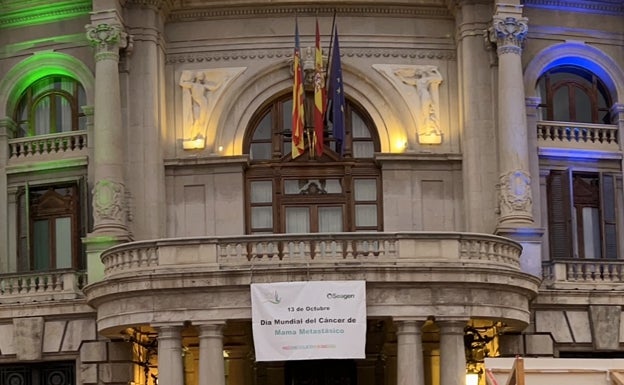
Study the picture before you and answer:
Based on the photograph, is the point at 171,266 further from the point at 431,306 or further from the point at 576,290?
the point at 576,290

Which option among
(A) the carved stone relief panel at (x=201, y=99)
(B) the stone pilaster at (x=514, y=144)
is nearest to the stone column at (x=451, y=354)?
(B) the stone pilaster at (x=514, y=144)

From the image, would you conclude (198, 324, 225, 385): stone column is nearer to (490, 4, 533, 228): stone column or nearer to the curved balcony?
the curved balcony

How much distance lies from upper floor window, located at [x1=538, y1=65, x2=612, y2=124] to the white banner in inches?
481

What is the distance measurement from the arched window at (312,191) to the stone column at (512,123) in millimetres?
3919

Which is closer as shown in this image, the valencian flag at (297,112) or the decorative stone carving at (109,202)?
the decorative stone carving at (109,202)

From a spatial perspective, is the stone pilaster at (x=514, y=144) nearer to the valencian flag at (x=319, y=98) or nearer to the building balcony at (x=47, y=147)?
the valencian flag at (x=319, y=98)

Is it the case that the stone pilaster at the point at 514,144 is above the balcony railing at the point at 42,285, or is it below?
above

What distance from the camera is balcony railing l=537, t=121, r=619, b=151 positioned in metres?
45.6

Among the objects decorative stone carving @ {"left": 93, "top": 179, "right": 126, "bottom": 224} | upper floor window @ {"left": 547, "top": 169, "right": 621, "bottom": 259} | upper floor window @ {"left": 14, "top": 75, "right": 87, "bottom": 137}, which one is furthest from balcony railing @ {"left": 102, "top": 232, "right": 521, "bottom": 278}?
upper floor window @ {"left": 14, "top": 75, "right": 87, "bottom": 137}

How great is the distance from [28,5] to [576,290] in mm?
18262

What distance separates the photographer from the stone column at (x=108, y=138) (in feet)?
139

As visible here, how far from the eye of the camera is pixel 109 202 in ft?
139

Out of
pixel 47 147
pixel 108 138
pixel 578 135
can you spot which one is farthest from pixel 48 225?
pixel 578 135

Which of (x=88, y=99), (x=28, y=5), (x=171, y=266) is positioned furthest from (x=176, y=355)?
(x=28, y=5)
